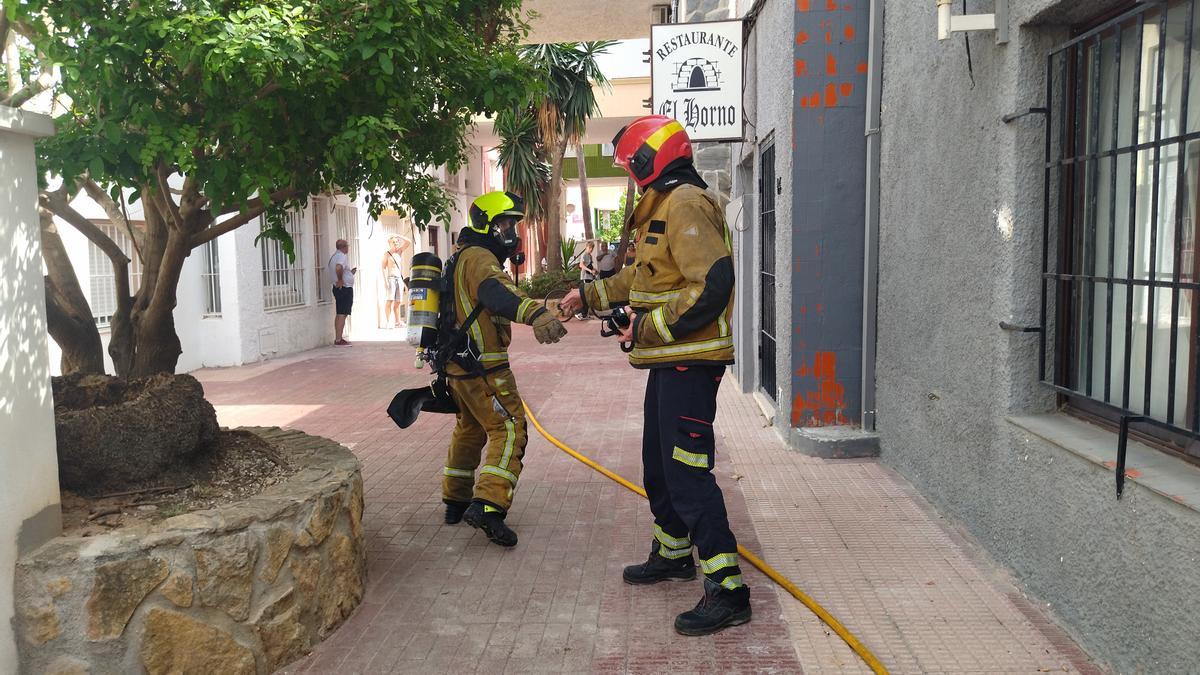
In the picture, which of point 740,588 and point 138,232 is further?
point 138,232

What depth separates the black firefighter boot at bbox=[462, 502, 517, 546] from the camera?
4914 mm

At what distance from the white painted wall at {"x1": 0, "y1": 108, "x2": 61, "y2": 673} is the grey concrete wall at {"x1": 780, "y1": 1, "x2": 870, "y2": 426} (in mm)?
4855

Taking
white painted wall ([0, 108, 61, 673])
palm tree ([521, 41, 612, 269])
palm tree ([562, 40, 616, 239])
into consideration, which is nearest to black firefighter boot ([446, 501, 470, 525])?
white painted wall ([0, 108, 61, 673])

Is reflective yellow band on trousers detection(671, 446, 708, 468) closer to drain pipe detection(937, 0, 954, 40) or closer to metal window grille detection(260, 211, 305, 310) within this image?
drain pipe detection(937, 0, 954, 40)

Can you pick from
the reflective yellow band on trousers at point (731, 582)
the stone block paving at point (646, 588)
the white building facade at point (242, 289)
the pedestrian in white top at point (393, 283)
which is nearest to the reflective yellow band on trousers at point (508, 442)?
the stone block paving at point (646, 588)

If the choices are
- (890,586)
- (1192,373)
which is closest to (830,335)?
(890,586)

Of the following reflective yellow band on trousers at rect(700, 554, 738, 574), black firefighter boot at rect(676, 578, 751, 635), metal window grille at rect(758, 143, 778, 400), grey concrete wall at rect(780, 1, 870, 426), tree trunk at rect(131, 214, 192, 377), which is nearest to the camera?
black firefighter boot at rect(676, 578, 751, 635)

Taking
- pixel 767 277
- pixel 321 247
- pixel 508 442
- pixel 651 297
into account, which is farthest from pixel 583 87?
pixel 651 297

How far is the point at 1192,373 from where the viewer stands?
3.14m

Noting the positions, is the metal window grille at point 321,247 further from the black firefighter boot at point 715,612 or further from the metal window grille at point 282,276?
the black firefighter boot at point 715,612

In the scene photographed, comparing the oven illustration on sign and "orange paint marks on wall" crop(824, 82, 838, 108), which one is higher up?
the oven illustration on sign

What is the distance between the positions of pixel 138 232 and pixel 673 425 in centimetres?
307

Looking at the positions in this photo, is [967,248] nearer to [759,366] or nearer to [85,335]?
[85,335]

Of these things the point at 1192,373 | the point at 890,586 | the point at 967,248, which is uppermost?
the point at 967,248
